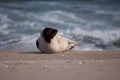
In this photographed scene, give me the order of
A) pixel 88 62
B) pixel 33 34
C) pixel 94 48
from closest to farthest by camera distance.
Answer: pixel 88 62
pixel 94 48
pixel 33 34

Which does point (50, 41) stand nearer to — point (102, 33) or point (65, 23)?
point (102, 33)

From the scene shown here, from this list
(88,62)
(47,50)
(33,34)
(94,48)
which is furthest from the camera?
(33,34)

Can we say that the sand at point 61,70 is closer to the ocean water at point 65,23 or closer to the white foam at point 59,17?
the ocean water at point 65,23

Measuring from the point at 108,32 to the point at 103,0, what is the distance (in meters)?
10.2

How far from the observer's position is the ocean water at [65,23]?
10859mm

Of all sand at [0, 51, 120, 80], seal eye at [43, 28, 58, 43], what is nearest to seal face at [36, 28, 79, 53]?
seal eye at [43, 28, 58, 43]

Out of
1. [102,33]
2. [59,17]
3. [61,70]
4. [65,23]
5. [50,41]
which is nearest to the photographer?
[61,70]

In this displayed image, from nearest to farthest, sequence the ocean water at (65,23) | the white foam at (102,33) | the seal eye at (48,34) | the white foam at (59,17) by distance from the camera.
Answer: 1. the seal eye at (48,34)
2. the ocean water at (65,23)
3. the white foam at (102,33)
4. the white foam at (59,17)

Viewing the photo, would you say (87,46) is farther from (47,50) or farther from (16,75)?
(16,75)

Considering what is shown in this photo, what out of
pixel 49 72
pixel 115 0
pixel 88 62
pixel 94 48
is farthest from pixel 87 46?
pixel 115 0

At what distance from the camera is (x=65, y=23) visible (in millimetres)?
14984

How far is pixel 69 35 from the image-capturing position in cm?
1224

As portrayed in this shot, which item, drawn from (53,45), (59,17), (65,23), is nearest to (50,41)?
(53,45)

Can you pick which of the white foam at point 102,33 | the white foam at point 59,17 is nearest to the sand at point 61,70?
the white foam at point 102,33
